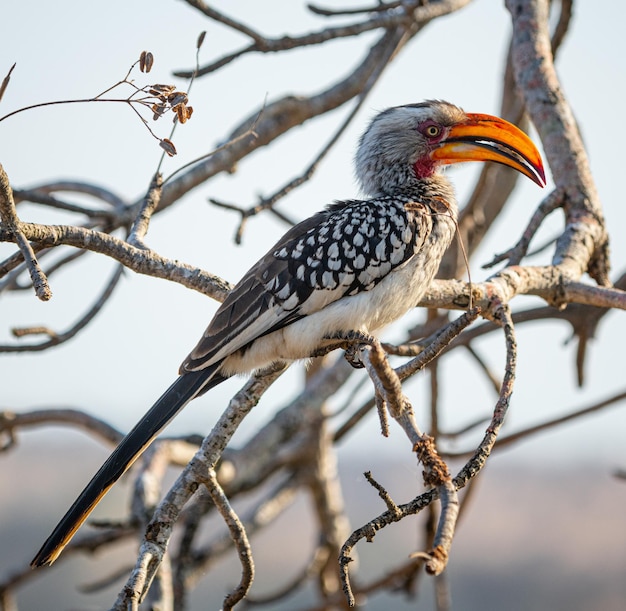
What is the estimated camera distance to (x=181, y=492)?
3617mm

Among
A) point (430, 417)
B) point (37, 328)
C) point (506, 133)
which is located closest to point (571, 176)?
point (506, 133)

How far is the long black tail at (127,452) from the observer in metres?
3.44

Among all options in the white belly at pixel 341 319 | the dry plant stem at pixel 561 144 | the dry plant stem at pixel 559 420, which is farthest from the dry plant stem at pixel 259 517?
the dry plant stem at pixel 561 144

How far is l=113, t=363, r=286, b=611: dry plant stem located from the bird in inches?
10.5

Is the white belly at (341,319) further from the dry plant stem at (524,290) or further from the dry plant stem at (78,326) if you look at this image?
the dry plant stem at (78,326)

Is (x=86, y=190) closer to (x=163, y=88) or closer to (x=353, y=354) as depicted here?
(x=353, y=354)

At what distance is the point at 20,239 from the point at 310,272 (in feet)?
5.22

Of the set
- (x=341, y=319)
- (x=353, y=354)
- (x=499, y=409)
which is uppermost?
(x=341, y=319)

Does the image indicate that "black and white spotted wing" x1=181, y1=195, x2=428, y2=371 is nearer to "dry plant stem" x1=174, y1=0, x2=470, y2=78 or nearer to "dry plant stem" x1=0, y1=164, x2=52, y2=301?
"dry plant stem" x1=174, y1=0, x2=470, y2=78

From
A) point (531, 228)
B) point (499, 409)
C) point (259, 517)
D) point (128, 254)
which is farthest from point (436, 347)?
point (259, 517)

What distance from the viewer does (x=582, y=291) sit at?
14.8 ft

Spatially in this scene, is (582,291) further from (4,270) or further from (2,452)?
(2,452)

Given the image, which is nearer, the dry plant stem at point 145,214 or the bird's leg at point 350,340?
the dry plant stem at point 145,214

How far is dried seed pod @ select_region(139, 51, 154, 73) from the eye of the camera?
315cm
